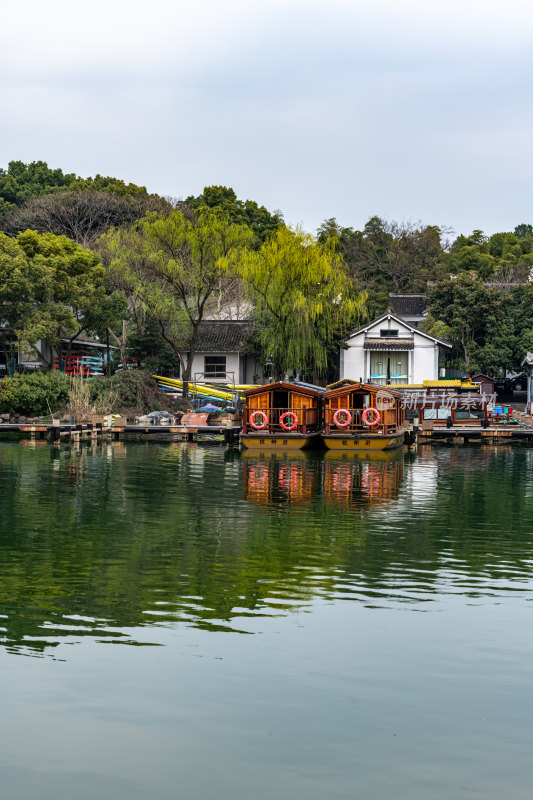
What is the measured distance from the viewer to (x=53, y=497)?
25.8 meters

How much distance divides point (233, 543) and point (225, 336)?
50.1 meters

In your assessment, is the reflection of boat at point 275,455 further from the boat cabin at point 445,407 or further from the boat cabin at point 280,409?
the boat cabin at point 445,407

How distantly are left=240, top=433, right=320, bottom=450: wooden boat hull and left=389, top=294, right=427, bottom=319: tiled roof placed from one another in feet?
130

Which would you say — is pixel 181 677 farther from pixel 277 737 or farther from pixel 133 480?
pixel 133 480

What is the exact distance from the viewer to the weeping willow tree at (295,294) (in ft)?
185

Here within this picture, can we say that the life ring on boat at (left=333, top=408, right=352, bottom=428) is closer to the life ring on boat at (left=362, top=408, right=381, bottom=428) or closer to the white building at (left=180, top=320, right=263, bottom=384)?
the life ring on boat at (left=362, top=408, right=381, bottom=428)

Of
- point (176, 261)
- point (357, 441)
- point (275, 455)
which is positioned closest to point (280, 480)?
point (275, 455)

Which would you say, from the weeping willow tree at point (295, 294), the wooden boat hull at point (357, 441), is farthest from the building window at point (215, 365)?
the wooden boat hull at point (357, 441)

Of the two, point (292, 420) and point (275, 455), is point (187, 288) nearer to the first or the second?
point (292, 420)

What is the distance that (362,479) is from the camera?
32.0m

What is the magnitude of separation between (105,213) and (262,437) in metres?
41.5

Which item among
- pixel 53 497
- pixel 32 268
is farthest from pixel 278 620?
pixel 32 268

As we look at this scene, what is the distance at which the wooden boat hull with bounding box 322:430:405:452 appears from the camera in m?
41.4

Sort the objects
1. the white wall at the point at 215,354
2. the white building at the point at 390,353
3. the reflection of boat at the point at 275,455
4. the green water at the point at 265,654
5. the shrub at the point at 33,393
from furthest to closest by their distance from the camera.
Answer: the white wall at the point at 215,354, the white building at the point at 390,353, the shrub at the point at 33,393, the reflection of boat at the point at 275,455, the green water at the point at 265,654
